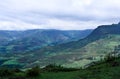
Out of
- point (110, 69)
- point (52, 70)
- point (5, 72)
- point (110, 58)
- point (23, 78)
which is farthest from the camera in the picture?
point (110, 58)

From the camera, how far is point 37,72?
153 feet

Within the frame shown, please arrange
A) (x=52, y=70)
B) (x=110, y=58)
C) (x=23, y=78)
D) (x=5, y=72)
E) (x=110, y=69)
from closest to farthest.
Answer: (x=23, y=78), (x=5, y=72), (x=110, y=69), (x=52, y=70), (x=110, y=58)

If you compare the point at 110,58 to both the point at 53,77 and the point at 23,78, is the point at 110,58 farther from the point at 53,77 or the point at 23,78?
the point at 23,78

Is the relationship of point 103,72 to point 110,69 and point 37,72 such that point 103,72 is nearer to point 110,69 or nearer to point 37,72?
point 110,69

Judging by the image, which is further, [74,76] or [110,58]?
[110,58]

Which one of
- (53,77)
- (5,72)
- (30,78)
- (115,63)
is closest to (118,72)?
(115,63)

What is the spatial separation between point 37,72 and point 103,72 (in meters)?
11.6

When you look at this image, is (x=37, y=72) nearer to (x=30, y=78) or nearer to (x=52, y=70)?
(x=30, y=78)

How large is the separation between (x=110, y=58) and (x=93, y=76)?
731 inches

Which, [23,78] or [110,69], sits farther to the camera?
[110,69]

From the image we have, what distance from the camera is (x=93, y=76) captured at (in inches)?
1805

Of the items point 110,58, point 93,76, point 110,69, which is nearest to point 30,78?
point 93,76

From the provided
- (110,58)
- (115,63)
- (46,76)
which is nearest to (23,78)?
(46,76)

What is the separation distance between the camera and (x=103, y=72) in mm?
48750
